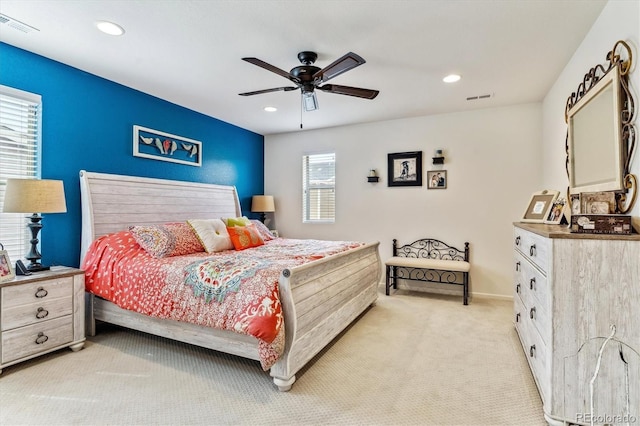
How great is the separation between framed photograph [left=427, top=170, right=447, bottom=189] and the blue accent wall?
326 centimetres

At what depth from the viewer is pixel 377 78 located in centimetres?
338

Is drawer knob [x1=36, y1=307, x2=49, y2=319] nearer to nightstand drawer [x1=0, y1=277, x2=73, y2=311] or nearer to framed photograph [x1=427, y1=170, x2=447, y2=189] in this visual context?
nightstand drawer [x1=0, y1=277, x2=73, y2=311]

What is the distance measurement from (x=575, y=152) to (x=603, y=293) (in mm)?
1512

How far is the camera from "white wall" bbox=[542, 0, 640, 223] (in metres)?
1.85

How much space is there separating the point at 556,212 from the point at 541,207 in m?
0.30

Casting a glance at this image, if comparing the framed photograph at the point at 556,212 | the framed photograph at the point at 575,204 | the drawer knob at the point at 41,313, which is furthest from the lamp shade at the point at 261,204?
the framed photograph at the point at 575,204

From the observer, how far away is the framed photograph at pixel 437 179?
4633mm

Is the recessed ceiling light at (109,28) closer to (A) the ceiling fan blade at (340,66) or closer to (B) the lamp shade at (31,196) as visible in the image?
(B) the lamp shade at (31,196)

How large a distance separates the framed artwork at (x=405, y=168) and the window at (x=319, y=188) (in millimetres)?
962

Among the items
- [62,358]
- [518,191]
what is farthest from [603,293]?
[62,358]

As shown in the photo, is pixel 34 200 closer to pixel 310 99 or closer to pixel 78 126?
pixel 78 126

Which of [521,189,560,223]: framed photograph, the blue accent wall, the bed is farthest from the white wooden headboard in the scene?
[521,189,560,223]: framed photograph

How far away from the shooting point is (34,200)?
2.53 m

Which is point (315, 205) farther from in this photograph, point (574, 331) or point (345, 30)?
point (574, 331)
